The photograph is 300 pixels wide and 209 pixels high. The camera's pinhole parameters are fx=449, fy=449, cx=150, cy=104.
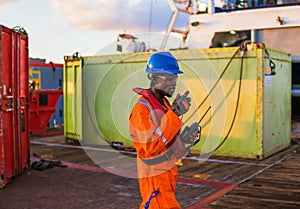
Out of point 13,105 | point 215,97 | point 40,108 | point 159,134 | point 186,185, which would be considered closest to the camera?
point 159,134

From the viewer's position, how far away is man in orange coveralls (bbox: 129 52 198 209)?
3.06 meters

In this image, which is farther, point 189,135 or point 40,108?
point 40,108

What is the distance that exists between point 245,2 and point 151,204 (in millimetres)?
13097

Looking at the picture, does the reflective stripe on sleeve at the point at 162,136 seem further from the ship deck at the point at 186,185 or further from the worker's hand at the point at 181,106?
the ship deck at the point at 186,185

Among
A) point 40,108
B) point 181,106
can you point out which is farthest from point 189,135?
point 40,108

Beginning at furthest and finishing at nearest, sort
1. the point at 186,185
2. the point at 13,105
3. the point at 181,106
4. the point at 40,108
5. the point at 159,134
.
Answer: the point at 40,108 → the point at 13,105 → the point at 186,185 → the point at 181,106 → the point at 159,134

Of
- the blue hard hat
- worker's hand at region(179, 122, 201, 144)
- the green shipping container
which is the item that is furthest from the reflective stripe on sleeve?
the green shipping container

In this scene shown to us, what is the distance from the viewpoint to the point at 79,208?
544cm

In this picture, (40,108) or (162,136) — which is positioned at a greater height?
(162,136)

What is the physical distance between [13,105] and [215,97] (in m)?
3.95

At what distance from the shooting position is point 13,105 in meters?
6.82

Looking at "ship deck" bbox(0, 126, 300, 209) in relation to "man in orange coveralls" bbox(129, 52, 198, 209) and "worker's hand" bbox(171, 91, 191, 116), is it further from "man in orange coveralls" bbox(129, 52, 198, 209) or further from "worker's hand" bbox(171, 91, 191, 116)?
"worker's hand" bbox(171, 91, 191, 116)

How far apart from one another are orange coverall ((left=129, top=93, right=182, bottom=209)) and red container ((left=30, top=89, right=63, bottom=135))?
9.46 m

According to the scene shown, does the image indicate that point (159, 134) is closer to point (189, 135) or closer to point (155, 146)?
point (155, 146)
